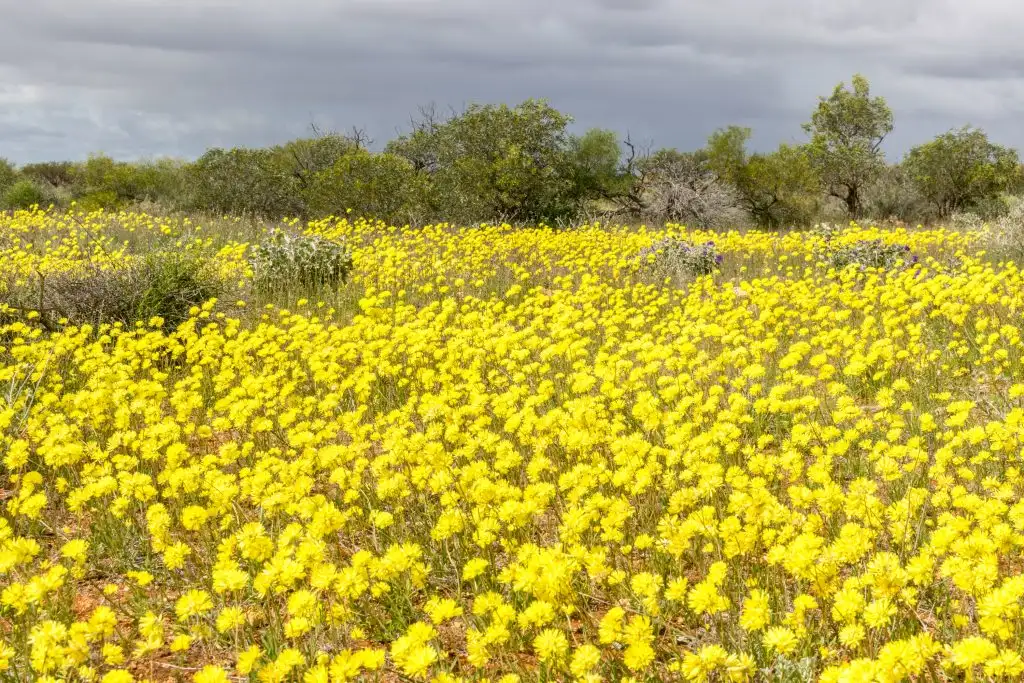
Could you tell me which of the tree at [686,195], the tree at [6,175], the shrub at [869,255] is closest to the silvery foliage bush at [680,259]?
the shrub at [869,255]

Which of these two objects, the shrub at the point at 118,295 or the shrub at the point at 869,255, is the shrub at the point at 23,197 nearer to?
the shrub at the point at 118,295

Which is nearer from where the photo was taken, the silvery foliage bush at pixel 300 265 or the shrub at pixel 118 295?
the shrub at pixel 118 295

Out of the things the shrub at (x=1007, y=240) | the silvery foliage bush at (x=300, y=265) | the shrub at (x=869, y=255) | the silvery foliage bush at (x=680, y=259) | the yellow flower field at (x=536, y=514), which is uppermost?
the shrub at (x=1007, y=240)

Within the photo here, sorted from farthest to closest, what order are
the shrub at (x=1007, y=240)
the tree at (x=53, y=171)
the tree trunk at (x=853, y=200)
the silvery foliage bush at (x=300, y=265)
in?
1. the tree at (x=53, y=171)
2. the tree trunk at (x=853, y=200)
3. the silvery foliage bush at (x=300, y=265)
4. the shrub at (x=1007, y=240)

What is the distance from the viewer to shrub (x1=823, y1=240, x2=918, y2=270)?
1096 cm

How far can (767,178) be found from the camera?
29.3 meters

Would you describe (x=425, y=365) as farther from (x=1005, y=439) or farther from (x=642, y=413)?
(x=1005, y=439)

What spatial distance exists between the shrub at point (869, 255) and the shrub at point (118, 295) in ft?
29.3

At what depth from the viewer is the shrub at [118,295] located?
9016 millimetres

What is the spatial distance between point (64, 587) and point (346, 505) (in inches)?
62.0

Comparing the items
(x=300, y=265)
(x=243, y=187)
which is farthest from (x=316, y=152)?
(x=300, y=265)

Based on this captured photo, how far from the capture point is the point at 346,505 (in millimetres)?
4809

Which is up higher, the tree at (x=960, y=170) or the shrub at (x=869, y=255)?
the tree at (x=960, y=170)

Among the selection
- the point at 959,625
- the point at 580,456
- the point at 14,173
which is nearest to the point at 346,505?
the point at 580,456
